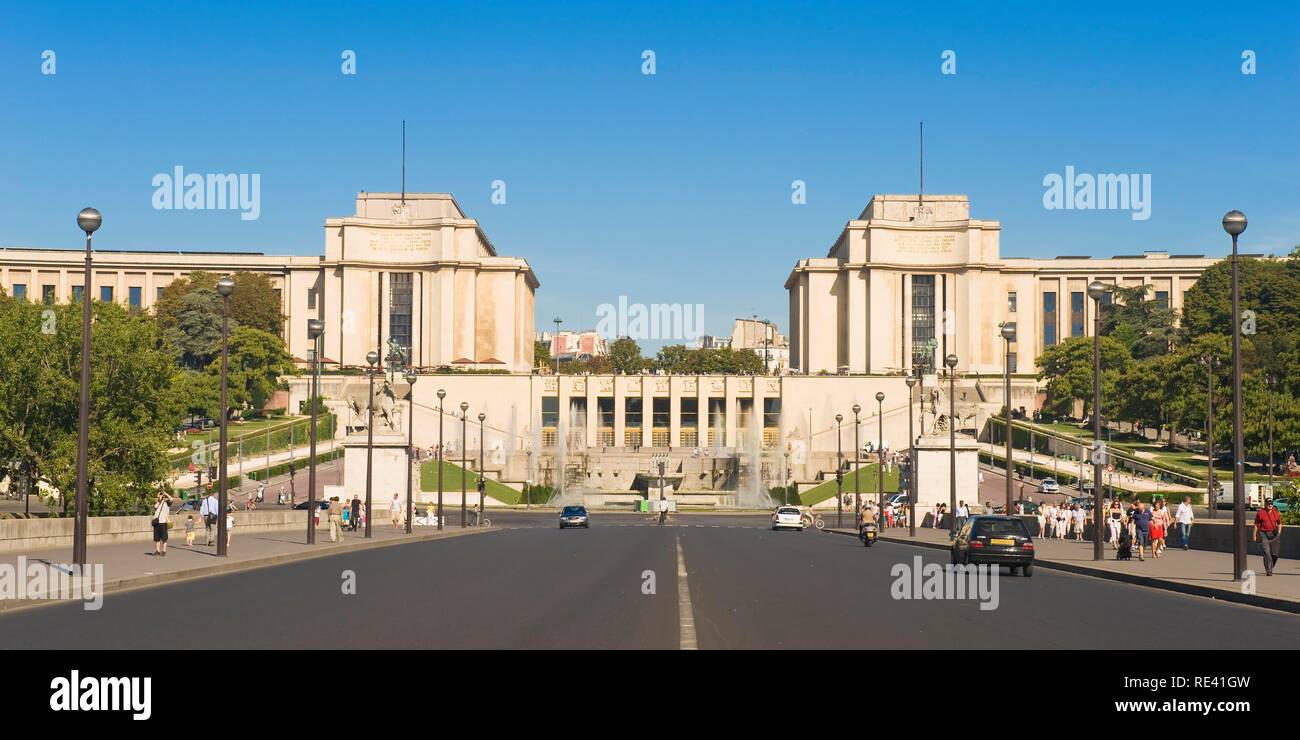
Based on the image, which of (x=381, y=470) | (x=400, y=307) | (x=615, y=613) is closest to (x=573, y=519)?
(x=381, y=470)

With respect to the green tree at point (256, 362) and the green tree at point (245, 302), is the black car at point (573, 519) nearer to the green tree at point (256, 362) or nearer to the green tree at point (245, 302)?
the green tree at point (256, 362)

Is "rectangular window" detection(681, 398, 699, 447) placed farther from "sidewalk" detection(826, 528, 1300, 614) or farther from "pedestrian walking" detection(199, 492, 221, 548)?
"pedestrian walking" detection(199, 492, 221, 548)

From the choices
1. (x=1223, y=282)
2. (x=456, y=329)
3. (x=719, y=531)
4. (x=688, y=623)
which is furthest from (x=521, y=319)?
(x=688, y=623)

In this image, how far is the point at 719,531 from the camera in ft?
213

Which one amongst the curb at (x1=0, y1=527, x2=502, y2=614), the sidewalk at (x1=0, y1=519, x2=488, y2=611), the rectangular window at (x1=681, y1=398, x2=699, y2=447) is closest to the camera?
the curb at (x1=0, y1=527, x2=502, y2=614)

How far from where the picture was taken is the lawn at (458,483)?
9975cm

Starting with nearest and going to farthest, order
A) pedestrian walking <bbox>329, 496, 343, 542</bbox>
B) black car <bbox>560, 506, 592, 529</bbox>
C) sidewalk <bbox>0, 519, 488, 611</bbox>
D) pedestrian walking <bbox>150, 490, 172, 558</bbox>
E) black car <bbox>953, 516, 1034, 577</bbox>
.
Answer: sidewalk <bbox>0, 519, 488, 611</bbox>, black car <bbox>953, 516, 1034, 577</bbox>, pedestrian walking <bbox>150, 490, 172, 558</bbox>, pedestrian walking <bbox>329, 496, 343, 542</bbox>, black car <bbox>560, 506, 592, 529</bbox>

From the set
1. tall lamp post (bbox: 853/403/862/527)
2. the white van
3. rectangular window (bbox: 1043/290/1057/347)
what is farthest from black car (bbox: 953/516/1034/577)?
rectangular window (bbox: 1043/290/1057/347)

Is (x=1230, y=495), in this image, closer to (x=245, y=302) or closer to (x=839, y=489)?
(x=839, y=489)

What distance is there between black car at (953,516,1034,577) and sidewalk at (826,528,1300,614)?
1.88m

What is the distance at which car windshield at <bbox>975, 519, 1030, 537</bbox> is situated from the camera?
32219 mm

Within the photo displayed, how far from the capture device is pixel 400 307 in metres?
161
